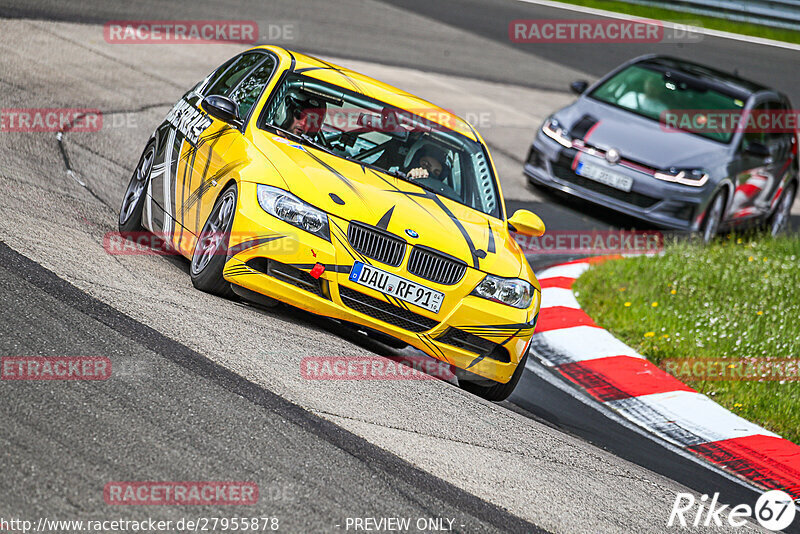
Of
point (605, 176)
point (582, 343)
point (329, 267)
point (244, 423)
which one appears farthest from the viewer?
point (605, 176)

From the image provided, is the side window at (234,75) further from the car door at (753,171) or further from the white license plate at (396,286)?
the car door at (753,171)

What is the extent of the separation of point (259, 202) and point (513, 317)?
65.3 inches

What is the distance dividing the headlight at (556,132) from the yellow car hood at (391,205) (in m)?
5.48

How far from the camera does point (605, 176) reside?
12.2 m

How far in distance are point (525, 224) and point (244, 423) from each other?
3211mm

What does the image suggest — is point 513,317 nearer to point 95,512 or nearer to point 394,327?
point 394,327

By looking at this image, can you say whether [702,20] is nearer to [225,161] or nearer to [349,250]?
[225,161]

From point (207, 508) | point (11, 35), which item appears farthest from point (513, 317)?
point (11, 35)

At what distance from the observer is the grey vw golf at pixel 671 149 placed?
12.2m

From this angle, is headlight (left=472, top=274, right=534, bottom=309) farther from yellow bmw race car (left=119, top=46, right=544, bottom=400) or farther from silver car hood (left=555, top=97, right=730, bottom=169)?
silver car hood (left=555, top=97, right=730, bottom=169)

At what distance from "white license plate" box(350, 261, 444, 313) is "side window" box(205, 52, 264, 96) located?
234 centimetres

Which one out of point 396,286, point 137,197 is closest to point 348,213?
point 396,286

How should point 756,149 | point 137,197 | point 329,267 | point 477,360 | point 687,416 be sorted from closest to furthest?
point 329,267 → point 477,360 → point 687,416 → point 137,197 → point 756,149

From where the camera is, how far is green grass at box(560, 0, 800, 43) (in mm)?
25828
